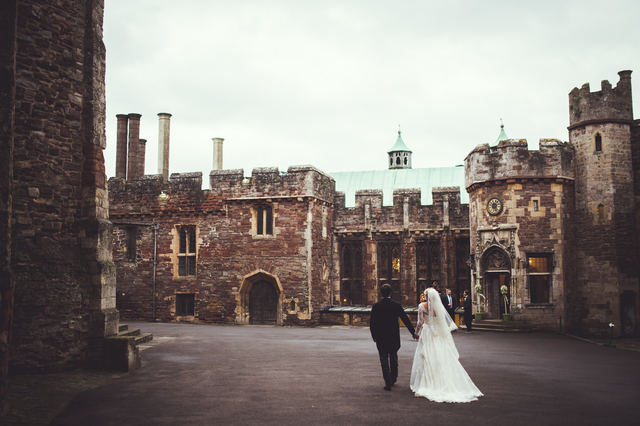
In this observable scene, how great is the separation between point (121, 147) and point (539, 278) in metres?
18.7

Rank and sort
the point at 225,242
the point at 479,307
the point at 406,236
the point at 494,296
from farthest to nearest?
the point at 406,236
the point at 225,242
the point at 494,296
the point at 479,307

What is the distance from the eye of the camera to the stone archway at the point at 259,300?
2189cm

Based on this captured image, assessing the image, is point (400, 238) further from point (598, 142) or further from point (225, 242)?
point (598, 142)

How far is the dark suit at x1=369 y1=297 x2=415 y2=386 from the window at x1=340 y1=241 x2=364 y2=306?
601 inches

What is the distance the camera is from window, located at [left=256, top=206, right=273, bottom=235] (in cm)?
2219

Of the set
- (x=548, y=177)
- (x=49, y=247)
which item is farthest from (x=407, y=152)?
(x=49, y=247)

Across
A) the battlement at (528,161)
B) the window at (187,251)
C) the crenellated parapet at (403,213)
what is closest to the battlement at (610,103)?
the battlement at (528,161)

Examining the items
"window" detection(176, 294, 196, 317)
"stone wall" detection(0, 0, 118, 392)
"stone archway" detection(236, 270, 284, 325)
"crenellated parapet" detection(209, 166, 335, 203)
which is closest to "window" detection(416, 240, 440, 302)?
"crenellated parapet" detection(209, 166, 335, 203)

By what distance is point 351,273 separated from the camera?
23969 millimetres

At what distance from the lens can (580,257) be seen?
19.0 m

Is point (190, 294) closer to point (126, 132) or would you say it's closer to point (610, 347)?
point (126, 132)

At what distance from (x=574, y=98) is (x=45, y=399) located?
62.5ft

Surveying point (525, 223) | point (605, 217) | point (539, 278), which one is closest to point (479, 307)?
point (539, 278)

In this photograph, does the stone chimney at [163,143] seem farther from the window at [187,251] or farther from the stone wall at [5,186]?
the stone wall at [5,186]
